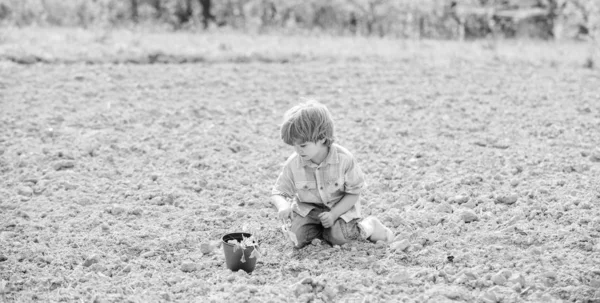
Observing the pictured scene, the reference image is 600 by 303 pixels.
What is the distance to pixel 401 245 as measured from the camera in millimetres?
3955

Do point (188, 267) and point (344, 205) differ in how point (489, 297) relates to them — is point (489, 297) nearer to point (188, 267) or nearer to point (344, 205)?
point (344, 205)

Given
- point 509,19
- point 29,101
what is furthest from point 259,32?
point 29,101

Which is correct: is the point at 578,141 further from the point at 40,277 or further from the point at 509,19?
the point at 509,19

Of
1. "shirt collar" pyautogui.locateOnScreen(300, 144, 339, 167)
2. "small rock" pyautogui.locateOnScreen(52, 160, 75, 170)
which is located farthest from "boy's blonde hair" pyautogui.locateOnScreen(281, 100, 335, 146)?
"small rock" pyautogui.locateOnScreen(52, 160, 75, 170)

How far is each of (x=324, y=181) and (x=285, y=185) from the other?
24 cm

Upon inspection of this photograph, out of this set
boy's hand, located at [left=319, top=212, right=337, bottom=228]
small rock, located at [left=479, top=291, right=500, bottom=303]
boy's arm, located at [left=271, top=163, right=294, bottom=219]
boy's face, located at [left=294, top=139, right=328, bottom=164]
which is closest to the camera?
small rock, located at [left=479, top=291, right=500, bottom=303]

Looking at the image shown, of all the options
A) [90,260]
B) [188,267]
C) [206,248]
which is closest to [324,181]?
[206,248]

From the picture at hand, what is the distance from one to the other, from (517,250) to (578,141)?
244 cm

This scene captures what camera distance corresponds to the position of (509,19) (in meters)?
13.5

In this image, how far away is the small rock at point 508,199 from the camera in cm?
457

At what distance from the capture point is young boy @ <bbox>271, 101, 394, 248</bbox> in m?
3.84

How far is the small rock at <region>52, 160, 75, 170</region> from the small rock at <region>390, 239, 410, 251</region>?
2.70 meters

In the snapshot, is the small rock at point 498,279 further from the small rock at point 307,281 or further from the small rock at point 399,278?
the small rock at point 307,281

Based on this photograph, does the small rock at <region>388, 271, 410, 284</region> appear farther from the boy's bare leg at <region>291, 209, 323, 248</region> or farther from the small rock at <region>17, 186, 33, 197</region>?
the small rock at <region>17, 186, 33, 197</region>
